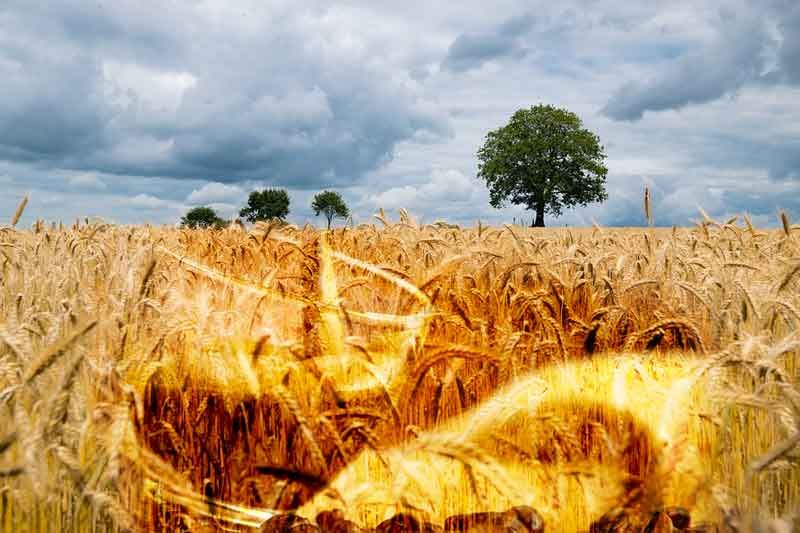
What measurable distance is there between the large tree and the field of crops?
111 feet

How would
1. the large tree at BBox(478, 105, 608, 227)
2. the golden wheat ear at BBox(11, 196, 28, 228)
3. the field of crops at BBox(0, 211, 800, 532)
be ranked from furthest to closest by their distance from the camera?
the large tree at BBox(478, 105, 608, 227), the golden wheat ear at BBox(11, 196, 28, 228), the field of crops at BBox(0, 211, 800, 532)

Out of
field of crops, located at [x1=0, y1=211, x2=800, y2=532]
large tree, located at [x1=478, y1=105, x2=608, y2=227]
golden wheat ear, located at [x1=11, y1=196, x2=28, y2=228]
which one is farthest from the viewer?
large tree, located at [x1=478, y1=105, x2=608, y2=227]

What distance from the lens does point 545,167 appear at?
36438 millimetres

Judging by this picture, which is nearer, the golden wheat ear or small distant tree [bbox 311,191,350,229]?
the golden wheat ear

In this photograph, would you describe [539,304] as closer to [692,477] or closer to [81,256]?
[692,477]

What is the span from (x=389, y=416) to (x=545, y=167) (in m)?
35.6

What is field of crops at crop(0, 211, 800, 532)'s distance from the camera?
150 cm

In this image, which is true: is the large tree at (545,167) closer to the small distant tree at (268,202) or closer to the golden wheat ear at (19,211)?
the small distant tree at (268,202)

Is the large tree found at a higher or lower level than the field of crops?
higher

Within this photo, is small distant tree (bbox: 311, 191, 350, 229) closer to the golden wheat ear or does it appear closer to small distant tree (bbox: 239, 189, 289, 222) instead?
small distant tree (bbox: 239, 189, 289, 222)

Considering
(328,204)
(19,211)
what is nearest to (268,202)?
(328,204)

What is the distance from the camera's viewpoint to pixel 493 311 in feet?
11.3

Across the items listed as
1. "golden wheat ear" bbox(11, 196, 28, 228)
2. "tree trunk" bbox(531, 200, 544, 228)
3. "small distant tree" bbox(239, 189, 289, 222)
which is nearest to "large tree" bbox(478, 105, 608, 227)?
"tree trunk" bbox(531, 200, 544, 228)

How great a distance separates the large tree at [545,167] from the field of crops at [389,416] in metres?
33.9
